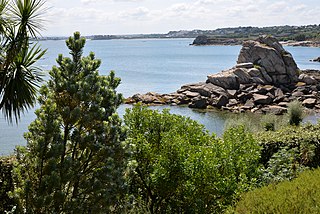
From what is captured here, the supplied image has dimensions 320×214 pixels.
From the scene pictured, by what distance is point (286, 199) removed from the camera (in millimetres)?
5750

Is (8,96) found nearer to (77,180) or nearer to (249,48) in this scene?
(77,180)

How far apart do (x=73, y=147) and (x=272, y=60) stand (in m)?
53.3

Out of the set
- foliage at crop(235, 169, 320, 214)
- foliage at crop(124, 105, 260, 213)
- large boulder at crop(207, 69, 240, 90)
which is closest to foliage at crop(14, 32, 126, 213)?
foliage at crop(124, 105, 260, 213)

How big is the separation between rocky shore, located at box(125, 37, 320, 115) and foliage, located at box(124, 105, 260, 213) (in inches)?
1330

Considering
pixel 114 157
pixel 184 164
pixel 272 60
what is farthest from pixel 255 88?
pixel 114 157

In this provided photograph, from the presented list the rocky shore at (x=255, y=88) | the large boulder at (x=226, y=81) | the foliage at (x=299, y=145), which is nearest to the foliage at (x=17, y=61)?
the foliage at (x=299, y=145)

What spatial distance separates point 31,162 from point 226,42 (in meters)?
197

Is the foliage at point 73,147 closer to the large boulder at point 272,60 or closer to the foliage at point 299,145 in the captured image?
the foliage at point 299,145

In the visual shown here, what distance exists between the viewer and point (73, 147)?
6582mm

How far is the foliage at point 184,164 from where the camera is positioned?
8.41 m

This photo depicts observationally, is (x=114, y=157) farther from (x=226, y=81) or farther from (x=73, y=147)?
(x=226, y=81)

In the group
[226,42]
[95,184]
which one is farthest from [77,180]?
[226,42]

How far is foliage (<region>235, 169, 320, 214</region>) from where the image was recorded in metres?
5.51

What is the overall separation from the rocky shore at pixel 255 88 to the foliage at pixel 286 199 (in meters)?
36.7
